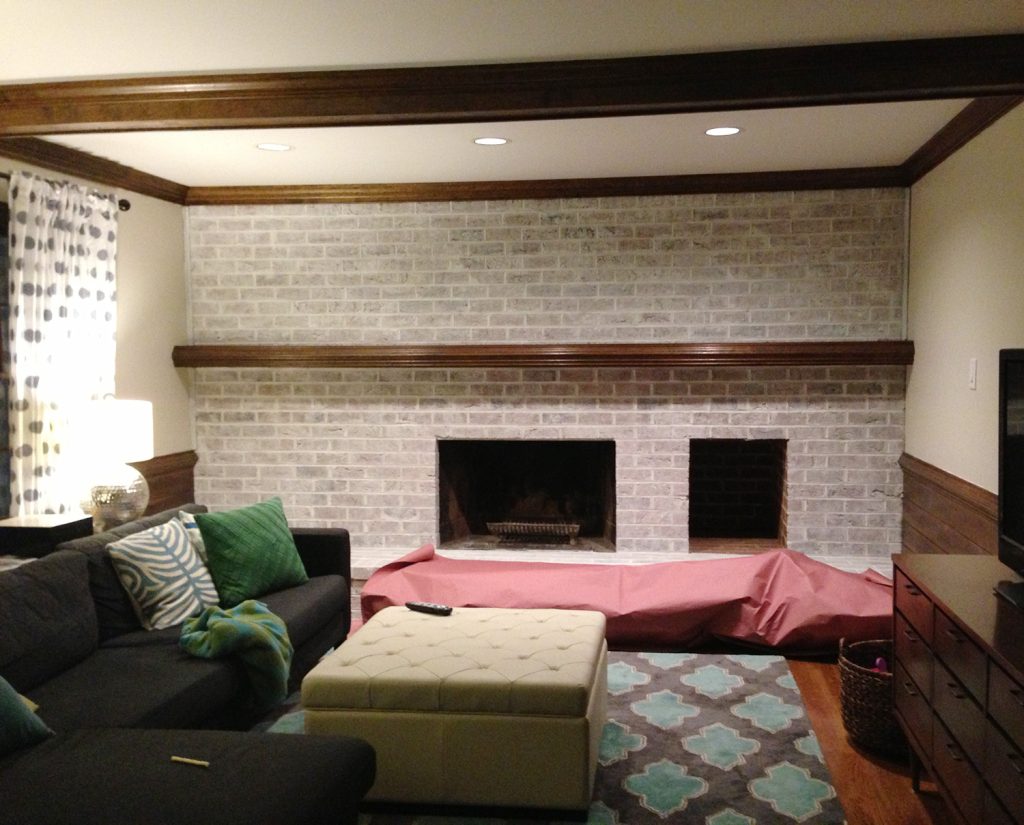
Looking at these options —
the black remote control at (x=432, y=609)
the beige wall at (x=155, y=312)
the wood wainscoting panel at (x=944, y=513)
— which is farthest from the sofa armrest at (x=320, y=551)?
the wood wainscoting panel at (x=944, y=513)

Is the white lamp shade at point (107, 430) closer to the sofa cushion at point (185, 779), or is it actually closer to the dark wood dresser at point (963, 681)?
the sofa cushion at point (185, 779)

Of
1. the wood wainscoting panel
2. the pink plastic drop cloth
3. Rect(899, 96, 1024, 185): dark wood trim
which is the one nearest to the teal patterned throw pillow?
the pink plastic drop cloth

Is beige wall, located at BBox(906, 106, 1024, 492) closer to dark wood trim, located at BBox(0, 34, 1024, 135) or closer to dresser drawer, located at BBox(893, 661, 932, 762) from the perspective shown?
dark wood trim, located at BBox(0, 34, 1024, 135)

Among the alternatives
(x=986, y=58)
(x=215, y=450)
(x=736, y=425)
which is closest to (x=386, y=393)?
(x=215, y=450)

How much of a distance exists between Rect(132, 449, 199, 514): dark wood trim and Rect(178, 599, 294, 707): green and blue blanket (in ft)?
6.52

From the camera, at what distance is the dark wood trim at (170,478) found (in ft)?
16.3

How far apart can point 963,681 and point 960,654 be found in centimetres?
6

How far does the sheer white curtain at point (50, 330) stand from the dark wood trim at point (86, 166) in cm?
11

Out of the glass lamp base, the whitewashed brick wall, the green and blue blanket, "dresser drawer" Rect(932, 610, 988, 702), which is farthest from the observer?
the whitewashed brick wall

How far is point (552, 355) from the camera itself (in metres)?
5.00

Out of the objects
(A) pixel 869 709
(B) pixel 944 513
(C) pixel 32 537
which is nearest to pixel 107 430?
(C) pixel 32 537

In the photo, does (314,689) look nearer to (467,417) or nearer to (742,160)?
(467,417)

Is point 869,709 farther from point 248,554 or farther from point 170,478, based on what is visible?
point 170,478

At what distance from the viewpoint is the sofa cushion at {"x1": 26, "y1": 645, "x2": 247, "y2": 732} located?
8.26ft
